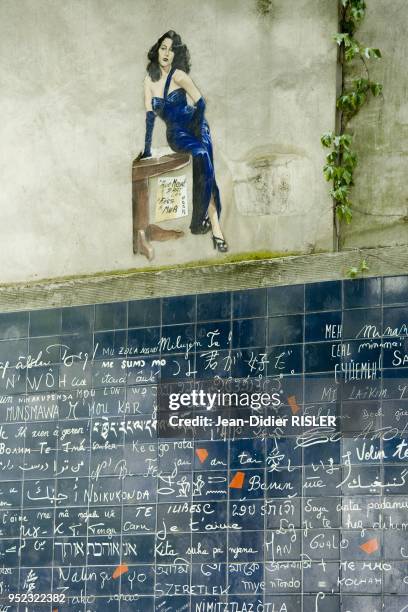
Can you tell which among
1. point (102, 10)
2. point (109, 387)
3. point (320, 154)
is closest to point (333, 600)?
point (109, 387)

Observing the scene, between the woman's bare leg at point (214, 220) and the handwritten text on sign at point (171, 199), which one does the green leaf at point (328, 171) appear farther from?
the handwritten text on sign at point (171, 199)

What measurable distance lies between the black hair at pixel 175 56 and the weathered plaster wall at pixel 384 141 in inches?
47.8

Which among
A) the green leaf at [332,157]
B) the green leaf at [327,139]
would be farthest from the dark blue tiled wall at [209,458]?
the green leaf at [327,139]

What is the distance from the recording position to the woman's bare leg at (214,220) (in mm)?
9172

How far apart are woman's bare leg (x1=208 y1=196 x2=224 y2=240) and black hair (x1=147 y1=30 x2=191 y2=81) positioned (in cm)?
93

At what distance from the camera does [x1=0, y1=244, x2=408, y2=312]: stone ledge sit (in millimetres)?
8523

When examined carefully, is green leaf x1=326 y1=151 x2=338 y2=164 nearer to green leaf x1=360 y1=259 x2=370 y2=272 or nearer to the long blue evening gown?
green leaf x1=360 y1=259 x2=370 y2=272

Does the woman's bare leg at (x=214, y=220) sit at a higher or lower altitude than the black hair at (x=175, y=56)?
A: lower

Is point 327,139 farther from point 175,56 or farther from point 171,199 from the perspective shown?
point 175,56

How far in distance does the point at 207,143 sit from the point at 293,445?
211 centimetres

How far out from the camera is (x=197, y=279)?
906 centimetres

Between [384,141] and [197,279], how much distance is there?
1471 millimetres

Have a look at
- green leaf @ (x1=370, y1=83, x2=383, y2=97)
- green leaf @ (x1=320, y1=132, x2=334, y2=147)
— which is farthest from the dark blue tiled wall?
green leaf @ (x1=370, y1=83, x2=383, y2=97)

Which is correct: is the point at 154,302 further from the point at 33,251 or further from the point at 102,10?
the point at 102,10
